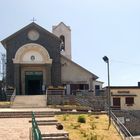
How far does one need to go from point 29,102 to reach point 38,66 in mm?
9608

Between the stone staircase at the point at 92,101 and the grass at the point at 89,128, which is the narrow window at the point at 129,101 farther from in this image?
the grass at the point at 89,128

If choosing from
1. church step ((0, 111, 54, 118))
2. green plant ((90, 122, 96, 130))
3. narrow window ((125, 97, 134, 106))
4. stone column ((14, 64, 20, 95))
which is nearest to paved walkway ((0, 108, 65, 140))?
church step ((0, 111, 54, 118))

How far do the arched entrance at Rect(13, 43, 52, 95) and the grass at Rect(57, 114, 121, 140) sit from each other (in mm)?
19623

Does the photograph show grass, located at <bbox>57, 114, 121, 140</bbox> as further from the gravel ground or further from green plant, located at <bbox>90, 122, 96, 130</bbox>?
the gravel ground

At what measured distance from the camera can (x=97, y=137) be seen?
86.1ft

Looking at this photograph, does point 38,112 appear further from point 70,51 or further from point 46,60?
point 70,51

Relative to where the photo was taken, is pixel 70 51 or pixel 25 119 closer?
pixel 25 119

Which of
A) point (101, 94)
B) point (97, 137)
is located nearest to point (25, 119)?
point (97, 137)

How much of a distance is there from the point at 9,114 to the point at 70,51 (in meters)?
28.4

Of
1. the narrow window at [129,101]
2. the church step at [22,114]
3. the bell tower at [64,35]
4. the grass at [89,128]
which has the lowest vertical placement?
the grass at [89,128]

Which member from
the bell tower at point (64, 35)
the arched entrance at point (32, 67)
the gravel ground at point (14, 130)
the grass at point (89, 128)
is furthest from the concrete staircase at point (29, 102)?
the bell tower at point (64, 35)

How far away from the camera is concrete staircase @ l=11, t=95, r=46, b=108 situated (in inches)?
1711

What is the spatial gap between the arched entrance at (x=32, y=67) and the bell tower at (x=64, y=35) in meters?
8.52

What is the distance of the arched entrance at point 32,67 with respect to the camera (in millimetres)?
53281
